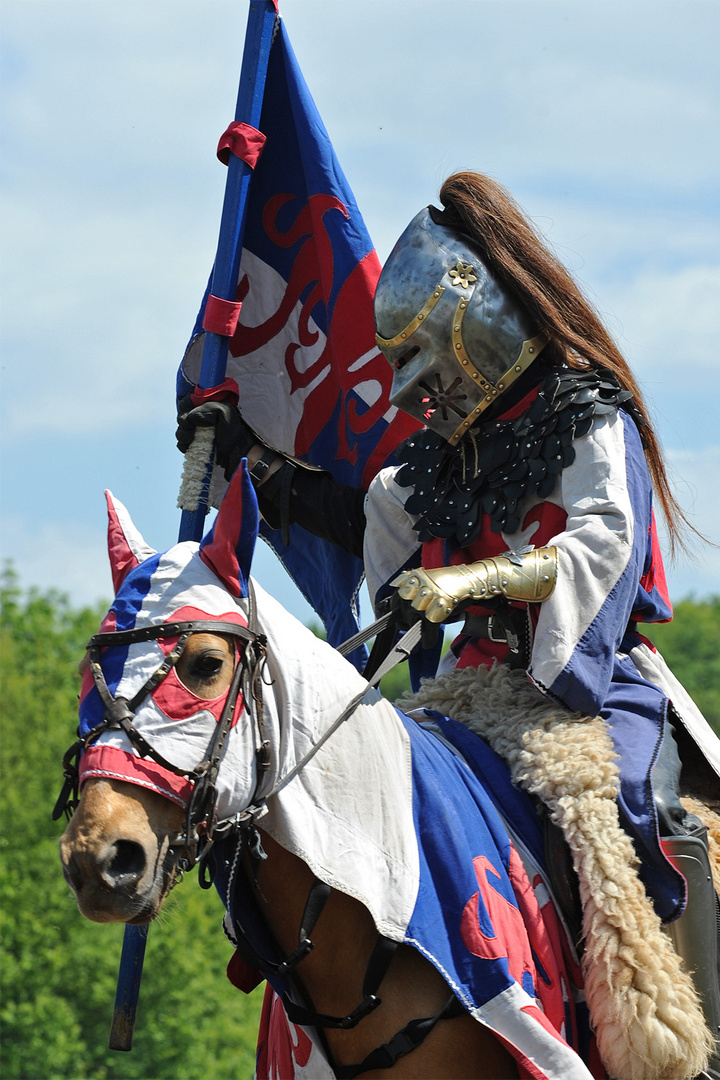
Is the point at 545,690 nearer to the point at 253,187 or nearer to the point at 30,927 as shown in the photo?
the point at 253,187

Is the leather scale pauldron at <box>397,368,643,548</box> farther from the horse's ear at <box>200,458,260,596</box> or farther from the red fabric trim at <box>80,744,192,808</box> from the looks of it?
the red fabric trim at <box>80,744,192,808</box>

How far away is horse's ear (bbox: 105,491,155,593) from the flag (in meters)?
1.97

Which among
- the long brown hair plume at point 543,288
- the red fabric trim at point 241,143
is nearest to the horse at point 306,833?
the long brown hair plume at point 543,288

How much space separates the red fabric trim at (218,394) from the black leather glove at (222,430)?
0.10 ft

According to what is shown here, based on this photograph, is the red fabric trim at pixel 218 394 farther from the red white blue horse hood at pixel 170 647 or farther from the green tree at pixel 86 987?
the green tree at pixel 86 987

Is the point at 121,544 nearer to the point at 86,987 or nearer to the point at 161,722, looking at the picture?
the point at 161,722

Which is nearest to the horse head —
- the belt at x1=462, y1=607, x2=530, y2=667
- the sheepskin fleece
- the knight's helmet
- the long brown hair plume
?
the sheepskin fleece

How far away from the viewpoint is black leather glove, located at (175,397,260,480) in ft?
16.5

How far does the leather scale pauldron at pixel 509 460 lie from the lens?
406 centimetres

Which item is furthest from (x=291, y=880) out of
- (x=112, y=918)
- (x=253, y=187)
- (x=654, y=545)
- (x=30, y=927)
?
(x=30, y=927)

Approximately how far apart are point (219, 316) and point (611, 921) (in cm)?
296

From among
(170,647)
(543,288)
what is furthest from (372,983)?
(543,288)

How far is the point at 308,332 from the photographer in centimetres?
577

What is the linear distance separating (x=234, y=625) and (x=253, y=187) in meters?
3.23
